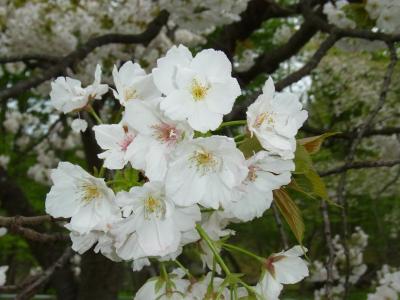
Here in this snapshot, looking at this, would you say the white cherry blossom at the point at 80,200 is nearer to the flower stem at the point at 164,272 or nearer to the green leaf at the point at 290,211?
the flower stem at the point at 164,272

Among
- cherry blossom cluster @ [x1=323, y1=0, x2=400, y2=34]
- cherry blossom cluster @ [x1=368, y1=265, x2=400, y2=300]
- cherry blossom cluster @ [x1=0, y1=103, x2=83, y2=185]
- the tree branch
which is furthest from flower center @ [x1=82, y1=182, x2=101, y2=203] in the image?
cherry blossom cluster @ [x1=0, y1=103, x2=83, y2=185]

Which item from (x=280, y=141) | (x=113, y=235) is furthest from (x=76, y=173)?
(x=280, y=141)

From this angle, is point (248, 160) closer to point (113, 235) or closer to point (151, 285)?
point (113, 235)

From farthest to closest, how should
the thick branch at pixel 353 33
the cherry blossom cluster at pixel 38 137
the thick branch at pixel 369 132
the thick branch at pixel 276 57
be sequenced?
the cherry blossom cluster at pixel 38 137, the thick branch at pixel 276 57, the thick branch at pixel 369 132, the thick branch at pixel 353 33

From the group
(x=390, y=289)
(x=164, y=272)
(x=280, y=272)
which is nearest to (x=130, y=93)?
(x=164, y=272)

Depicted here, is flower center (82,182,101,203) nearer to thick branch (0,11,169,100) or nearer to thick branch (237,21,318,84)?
thick branch (0,11,169,100)

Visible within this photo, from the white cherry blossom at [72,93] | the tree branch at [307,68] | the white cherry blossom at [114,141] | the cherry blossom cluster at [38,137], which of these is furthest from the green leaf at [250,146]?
the cherry blossom cluster at [38,137]

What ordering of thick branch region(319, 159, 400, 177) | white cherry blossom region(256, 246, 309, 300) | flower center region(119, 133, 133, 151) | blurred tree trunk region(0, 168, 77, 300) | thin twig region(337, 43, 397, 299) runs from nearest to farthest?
flower center region(119, 133, 133, 151)
white cherry blossom region(256, 246, 309, 300)
thick branch region(319, 159, 400, 177)
thin twig region(337, 43, 397, 299)
blurred tree trunk region(0, 168, 77, 300)
